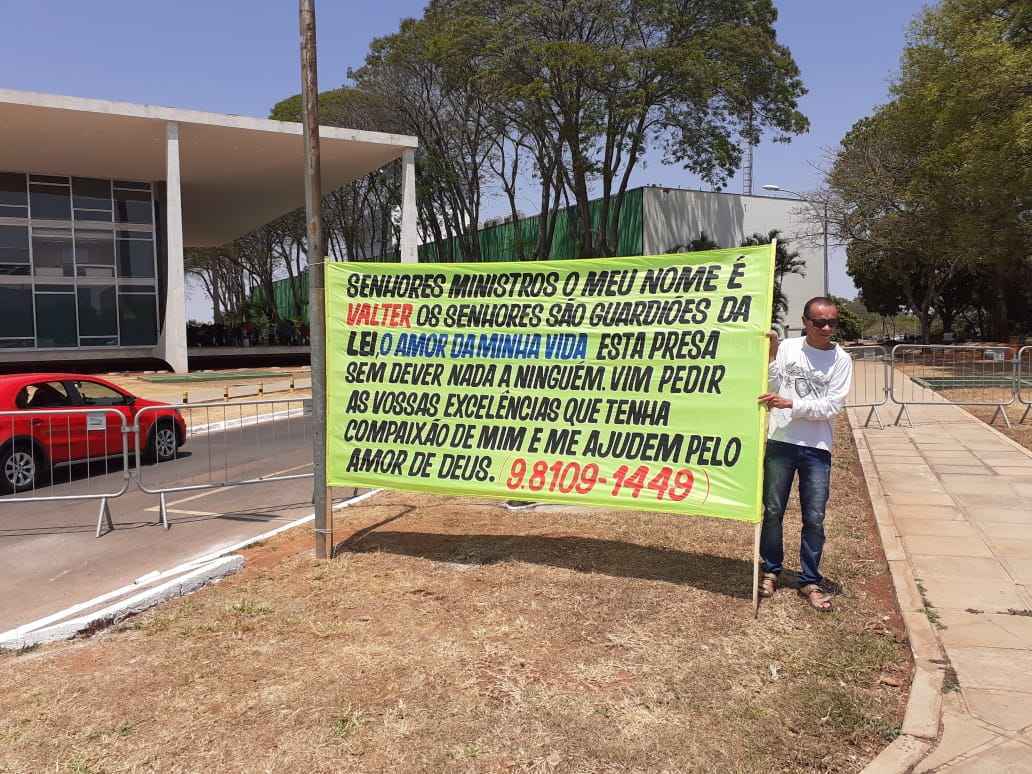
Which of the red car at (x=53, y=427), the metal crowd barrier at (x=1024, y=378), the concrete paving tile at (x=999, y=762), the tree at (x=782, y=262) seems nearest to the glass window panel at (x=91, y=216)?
the red car at (x=53, y=427)

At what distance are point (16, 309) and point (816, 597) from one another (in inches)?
1333

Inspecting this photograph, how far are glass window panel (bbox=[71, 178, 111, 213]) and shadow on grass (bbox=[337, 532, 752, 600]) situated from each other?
1261 inches

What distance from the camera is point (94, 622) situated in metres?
4.78

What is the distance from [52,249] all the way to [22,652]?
3196cm

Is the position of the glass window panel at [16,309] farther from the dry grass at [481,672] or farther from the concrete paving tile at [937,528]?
the concrete paving tile at [937,528]

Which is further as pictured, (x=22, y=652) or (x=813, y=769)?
(x=22, y=652)

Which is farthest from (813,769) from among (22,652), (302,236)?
(302,236)

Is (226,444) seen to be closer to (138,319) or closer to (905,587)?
(905,587)

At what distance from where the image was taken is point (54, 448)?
947 centimetres

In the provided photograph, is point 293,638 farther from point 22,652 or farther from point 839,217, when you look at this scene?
point 839,217

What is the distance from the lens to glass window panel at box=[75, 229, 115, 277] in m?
32.1

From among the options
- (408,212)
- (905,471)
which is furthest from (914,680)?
(408,212)

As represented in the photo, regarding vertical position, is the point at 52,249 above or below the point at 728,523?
above

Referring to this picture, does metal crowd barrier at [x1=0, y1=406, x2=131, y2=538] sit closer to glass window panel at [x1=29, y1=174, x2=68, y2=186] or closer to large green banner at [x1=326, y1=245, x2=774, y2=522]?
large green banner at [x1=326, y1=245, x2=774, y2=522]
